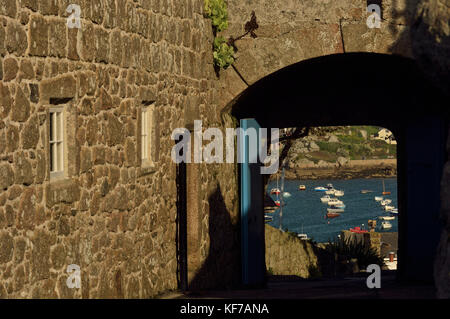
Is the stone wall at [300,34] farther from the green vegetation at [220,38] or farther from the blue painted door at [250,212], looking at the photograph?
the blue painted door at [250,212]

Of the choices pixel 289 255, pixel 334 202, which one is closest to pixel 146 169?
pixel 289 255

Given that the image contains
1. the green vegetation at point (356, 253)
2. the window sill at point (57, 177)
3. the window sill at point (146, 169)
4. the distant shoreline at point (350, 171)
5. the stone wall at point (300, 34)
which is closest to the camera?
the window sill at point (57, 177)

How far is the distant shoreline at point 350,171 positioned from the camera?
327ft

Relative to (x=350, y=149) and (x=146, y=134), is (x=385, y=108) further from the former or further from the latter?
(x=350, y=149)

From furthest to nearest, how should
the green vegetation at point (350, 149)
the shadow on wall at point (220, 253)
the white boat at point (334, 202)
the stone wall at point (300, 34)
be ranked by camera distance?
the green vegetation at point (350, 149) < the white boat at point (334, 202) < the stone wall at point (300, 34) < the shadow on wall at point (220, 253)

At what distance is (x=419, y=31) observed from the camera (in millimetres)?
6695

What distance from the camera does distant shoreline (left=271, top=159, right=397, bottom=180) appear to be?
327 feet

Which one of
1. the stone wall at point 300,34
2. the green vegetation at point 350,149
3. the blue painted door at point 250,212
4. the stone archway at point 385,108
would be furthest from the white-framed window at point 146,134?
the green vegetation at point 350,149

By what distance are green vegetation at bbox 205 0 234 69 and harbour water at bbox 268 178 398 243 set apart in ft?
193

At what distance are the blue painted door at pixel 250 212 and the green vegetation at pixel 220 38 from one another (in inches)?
37.6

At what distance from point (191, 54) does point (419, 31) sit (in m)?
3.89

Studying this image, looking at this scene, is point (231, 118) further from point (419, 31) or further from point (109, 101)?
point (419, 31)

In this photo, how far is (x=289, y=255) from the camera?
18172mm

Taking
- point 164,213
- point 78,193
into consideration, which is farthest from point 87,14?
point 164,213
